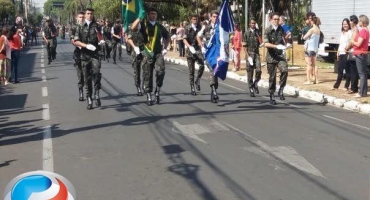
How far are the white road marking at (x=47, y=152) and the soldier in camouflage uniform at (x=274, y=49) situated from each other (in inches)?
197

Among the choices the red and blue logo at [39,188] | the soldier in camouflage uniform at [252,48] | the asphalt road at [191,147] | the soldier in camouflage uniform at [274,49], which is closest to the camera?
the red and blue logo at [39,188]

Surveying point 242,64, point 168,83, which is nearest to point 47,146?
point 168,83

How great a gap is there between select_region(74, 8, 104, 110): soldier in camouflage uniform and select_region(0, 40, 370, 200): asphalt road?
1.66ft

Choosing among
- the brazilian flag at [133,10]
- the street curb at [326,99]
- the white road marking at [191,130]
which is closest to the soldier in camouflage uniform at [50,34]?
the street curb at [326,99]

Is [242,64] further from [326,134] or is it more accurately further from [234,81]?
[326,134]

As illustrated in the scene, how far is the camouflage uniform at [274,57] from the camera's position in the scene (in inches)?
436

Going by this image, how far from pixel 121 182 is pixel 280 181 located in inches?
67.7

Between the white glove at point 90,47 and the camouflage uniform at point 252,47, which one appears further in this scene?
the camouflage uniform at point 252,47

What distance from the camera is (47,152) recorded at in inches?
274

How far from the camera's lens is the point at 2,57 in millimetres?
15391

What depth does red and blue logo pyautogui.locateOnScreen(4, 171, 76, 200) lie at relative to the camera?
85.4 inches

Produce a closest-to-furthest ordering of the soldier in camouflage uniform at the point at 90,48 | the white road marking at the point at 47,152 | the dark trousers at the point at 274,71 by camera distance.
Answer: the white road marking at the point at 47,152 → the soldier in camouflage uniform at the point at 90,48 → the dark trousers at the point at 274,71

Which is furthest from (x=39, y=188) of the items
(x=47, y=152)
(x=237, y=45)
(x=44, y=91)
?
(x=237, y=45)

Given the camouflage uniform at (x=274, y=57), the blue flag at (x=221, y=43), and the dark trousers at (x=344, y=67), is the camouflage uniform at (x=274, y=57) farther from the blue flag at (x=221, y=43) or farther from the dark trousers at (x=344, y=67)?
the dark trousers at (x=344, y=67)
